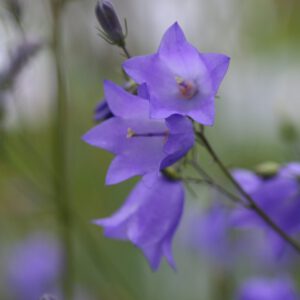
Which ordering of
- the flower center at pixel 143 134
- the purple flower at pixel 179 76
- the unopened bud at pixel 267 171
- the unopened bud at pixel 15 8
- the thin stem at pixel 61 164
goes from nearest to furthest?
the purple flower at pixel 179 76 < the flower center at pixel 143 134 < the unopened bud at pixel 267 171 < the unopened bud at pixel 15 8 < the thin stem at pixel 61 164

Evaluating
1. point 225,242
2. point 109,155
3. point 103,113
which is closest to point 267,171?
point 103,113

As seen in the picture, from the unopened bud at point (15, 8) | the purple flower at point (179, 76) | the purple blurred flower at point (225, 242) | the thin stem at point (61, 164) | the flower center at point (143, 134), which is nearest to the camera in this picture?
the purple flower at point (179, 76)

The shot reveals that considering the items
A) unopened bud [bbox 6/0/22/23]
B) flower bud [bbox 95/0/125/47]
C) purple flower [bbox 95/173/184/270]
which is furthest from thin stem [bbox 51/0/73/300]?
flower bud [bbox 95/0/125/47]

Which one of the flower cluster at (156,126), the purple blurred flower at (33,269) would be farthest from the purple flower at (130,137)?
the purple blurred flower at (33,269)

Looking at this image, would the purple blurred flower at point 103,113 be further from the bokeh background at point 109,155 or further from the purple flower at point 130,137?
the bokeh background at point 109,155

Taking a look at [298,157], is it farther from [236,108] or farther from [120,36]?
[236,108]

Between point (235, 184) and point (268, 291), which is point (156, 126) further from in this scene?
point (268, 291)
